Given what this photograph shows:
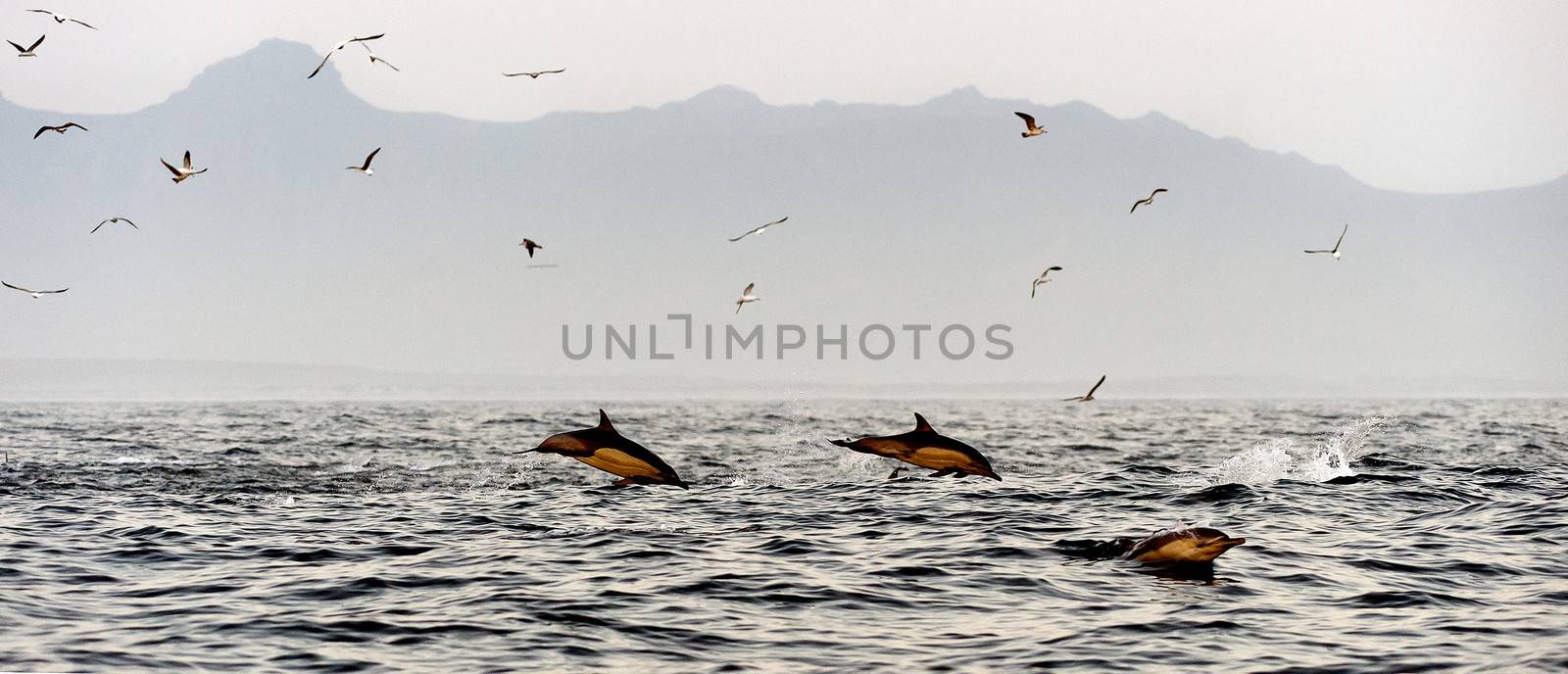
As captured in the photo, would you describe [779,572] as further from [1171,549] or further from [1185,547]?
[1185,547]

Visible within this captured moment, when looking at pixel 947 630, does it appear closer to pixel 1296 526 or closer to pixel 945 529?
pixel 945 529

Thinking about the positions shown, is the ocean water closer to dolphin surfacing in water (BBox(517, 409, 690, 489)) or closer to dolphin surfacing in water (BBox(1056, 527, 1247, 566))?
dolphin surfacing in water (BBox(1056, 527, 1247, 566))

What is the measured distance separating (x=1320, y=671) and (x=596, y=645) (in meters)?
5.33

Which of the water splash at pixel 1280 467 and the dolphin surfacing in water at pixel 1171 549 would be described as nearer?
the dolphin surfacing in water at pixel 1171 549

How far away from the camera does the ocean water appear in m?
10.8

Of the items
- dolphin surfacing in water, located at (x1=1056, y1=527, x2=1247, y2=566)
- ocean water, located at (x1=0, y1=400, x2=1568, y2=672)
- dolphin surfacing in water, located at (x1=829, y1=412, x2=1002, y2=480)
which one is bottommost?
ocean water, located at (x1=0, y1=400, x2=1568, y2=672)

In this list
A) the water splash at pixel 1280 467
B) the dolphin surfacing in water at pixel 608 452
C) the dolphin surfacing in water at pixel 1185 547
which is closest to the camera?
the dolphin surfacing in water at pixel 608 452

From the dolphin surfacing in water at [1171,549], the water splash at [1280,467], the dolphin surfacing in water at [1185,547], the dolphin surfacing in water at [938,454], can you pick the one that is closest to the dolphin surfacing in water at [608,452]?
the dolphin surfacing in water at [938,454]

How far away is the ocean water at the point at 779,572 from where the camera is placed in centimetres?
1083

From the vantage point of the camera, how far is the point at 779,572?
1423cm

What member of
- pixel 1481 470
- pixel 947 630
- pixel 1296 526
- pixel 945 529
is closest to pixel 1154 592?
pixel 947 630

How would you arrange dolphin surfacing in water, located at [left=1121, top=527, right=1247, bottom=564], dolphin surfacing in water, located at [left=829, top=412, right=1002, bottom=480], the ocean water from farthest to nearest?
dolphin surfacing in water, located at [left=1121, top=527, right=1247, bottom=564]
dolphin surfacing in water, located at [left=829, top=412, right=1002, bottom=480]
the ocean water

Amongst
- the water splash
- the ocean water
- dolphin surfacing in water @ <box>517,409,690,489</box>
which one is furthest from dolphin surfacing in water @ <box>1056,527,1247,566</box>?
the water splash

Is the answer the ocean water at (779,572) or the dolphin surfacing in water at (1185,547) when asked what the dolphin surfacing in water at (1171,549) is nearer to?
the dolphin surfacing in water at (1185,547)
